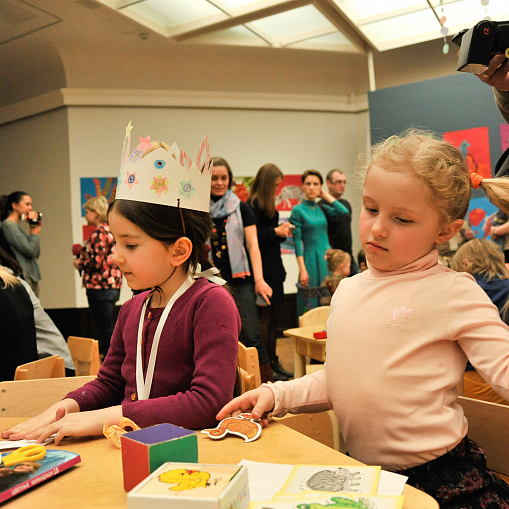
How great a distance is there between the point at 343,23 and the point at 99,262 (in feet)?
12.0

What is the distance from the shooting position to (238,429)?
1044 mm

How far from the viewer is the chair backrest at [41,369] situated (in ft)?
6.01

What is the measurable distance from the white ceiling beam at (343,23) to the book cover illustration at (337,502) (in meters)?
5.23

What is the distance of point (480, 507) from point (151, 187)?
982 mm

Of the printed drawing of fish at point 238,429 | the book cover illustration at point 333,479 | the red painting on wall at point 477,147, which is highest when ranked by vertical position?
the red painting on wall at point 477,147

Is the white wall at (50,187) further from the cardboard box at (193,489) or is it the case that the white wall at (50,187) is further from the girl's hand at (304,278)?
the cardboard box at (193,489)

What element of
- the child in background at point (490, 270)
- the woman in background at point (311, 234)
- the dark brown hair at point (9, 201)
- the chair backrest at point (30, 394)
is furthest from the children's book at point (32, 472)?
the dark brown hair at point (9, 201)

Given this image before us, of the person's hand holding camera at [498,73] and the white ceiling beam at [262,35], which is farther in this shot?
the white ceiling beam at [262,35]

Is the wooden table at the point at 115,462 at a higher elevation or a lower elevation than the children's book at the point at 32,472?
lower

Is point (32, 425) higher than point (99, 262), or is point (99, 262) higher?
point (99, 262)

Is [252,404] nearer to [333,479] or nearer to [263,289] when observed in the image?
[333,479]

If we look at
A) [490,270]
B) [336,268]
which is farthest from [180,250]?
[336,268]

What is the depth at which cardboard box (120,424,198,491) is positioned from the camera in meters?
0.77

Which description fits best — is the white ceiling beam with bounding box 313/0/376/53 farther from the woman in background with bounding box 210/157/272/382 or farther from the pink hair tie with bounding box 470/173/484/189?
the pink hair tie with bounding box 470/173/484/189
